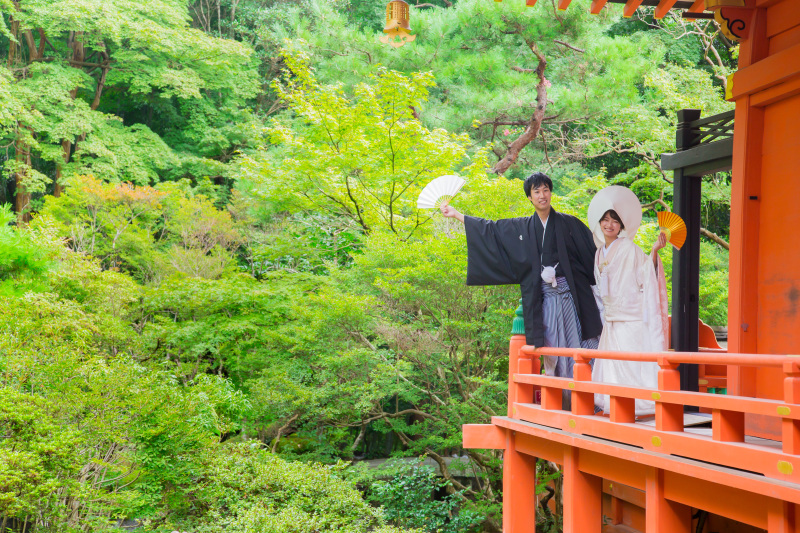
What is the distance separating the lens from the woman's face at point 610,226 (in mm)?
3938

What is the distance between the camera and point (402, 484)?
8805 millimetres

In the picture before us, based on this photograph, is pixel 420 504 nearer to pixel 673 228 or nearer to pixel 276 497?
pixel 276 497

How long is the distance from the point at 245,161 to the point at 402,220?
384cm

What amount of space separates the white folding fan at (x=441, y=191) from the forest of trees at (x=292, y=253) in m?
3.59

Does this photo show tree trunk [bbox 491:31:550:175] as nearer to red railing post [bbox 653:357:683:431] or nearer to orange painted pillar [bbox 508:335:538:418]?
orange painted pillar [bbox 508:335:538:418]

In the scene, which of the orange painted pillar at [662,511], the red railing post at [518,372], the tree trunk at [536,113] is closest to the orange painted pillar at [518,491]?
the red railing post at [518,372]

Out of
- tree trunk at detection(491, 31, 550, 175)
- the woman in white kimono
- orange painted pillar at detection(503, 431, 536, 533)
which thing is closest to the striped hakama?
the woman in white kimono

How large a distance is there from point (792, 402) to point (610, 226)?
1819mm

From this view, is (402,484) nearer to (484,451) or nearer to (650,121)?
(484,451)

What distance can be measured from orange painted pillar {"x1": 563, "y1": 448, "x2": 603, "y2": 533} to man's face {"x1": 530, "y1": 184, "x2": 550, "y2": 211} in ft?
4.99

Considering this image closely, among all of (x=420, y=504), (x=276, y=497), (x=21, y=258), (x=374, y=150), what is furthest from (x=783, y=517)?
(x=21, y=258)

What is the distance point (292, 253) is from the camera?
40.6 ft

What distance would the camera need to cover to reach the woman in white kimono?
3.84 meters

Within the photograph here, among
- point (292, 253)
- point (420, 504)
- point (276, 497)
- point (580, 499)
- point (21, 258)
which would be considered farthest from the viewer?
point (292, 253)
